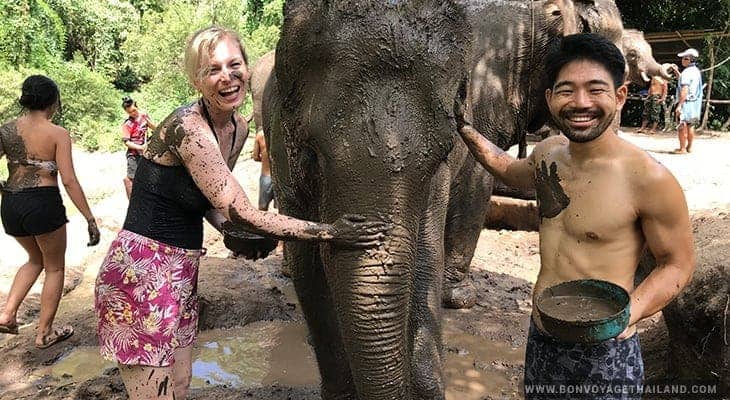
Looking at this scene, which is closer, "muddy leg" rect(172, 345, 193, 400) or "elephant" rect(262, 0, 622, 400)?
"elephant" rect(262, 0, 622, 400)

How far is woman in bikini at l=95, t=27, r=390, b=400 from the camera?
236 cm

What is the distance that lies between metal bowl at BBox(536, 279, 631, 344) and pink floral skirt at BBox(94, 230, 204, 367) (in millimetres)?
1568

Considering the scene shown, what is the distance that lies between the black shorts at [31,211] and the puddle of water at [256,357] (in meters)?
1.50

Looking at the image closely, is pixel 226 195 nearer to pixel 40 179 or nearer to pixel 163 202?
pixel 163 202

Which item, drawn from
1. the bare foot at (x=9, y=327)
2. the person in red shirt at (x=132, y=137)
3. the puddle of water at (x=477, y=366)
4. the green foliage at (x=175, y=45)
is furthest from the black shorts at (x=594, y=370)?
the green foliage at (x=175, y=45)

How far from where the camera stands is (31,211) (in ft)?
14.2

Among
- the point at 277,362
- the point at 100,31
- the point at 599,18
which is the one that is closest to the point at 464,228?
the point at 277,362

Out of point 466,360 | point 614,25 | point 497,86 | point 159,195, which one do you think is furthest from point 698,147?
point 159,195

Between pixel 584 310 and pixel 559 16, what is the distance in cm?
417

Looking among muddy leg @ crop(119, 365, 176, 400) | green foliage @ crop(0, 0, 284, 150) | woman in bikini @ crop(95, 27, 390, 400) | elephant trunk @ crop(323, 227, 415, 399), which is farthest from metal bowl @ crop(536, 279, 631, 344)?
green foliage @ crop(0, 0, 284, 150)

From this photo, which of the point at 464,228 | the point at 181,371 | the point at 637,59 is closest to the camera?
the point at 181,371

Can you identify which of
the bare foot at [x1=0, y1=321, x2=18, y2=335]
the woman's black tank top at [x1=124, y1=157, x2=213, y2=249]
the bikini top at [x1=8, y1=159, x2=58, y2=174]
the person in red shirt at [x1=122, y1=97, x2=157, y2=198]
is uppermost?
the woman's black tank top at [x1=124, y1=157, x2=213, y2=249]

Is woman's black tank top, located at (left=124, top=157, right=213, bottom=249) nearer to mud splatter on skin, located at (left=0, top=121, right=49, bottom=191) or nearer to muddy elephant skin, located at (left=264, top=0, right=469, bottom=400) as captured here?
muddy elephant skin, located at (left=264, top=0, right=469, bottom=400)

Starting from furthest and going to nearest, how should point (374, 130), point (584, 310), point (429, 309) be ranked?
point (429, 309)
point (374, 130)
point (584, 310)
